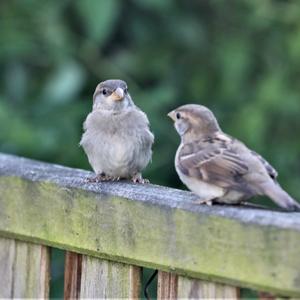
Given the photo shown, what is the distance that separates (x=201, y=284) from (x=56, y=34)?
3.26 m

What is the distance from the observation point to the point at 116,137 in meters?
3.60

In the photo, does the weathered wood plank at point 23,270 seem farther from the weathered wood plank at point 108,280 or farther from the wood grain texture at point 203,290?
the wood grain texture at point 203,290

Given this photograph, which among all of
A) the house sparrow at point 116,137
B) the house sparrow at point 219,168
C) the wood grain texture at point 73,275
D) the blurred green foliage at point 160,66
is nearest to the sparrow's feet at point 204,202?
the house sparrow at point 219,168

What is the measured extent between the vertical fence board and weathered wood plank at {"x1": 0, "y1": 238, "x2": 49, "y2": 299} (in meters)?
0.07

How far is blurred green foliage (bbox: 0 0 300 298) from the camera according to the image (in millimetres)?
5098

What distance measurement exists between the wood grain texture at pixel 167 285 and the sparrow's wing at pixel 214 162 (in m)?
0.26

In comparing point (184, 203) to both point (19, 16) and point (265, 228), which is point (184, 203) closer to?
point (265, 228)

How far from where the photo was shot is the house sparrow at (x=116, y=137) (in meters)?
3.44

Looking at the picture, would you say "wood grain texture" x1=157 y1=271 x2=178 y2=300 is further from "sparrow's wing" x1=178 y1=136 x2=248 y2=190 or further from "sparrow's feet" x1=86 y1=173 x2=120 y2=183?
"sparrow's feet" x1=86 y1=173 x2=120 y2=183

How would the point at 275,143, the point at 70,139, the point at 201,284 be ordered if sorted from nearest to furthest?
the point at 201,284 → the point at 70,139 → the point at 275,143


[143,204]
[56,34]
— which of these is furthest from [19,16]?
[143,204]

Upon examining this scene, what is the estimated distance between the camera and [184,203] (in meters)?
2.40

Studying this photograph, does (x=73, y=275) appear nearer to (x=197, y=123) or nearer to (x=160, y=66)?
(x=197, y=123)

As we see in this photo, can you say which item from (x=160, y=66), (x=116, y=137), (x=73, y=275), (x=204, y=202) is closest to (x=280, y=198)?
(x=204, y=202)
